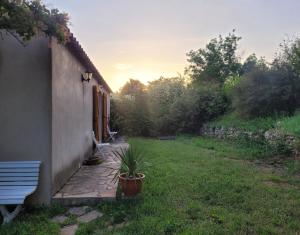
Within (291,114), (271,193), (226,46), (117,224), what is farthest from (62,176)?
(226,46)

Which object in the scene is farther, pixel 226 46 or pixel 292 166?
pixel 226 46

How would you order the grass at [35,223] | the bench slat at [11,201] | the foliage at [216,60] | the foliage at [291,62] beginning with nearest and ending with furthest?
the grass at [35,223]
the bench slat at [11,201]
the foliage at [291,62]
the foliage at [216,60]

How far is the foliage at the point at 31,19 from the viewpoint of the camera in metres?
3.42

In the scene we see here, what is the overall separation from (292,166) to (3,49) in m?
7.16

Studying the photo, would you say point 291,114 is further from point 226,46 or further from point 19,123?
point 226,46

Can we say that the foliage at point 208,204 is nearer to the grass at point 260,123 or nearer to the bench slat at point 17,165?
the bench slat at point 17,165

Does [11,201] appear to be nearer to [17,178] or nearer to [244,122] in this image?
[17,178]

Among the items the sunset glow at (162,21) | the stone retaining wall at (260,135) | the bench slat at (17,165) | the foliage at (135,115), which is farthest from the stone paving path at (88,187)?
the foliage at (135,115)

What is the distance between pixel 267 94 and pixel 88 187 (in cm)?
903

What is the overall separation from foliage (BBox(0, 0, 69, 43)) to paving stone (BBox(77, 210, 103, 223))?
2.61 metres

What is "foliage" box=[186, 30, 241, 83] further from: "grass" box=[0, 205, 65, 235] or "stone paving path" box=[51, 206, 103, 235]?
"grass" box=[0, 205, 65, 235]

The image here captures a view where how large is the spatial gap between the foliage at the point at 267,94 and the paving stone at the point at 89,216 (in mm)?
9479

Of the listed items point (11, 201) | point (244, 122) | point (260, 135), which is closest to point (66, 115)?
point (11, 201)

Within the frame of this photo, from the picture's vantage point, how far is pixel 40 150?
4.60 m
